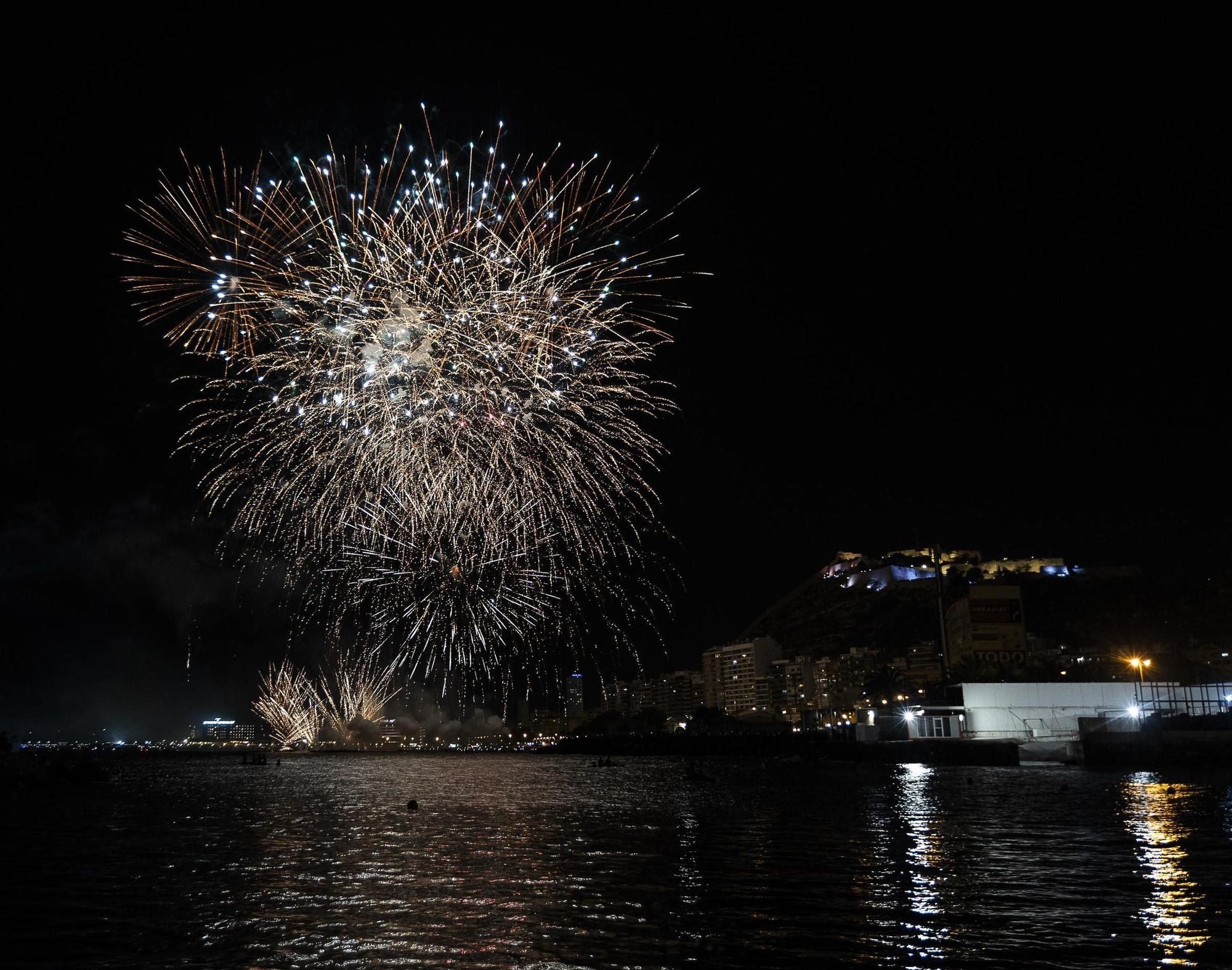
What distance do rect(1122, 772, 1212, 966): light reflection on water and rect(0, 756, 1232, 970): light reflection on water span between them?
0.09 meters

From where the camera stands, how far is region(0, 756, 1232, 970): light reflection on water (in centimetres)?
1421

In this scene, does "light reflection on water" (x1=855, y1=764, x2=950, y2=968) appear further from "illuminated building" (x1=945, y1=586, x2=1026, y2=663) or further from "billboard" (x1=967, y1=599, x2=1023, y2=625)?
"billboard" (x1=967, y1=599, x2=1023, y2=625)

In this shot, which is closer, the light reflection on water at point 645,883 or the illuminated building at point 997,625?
the light reflection on water at point 645,883

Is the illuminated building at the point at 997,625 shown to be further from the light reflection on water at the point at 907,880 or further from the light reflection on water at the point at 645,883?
the light reflection on water at the point at 907,880

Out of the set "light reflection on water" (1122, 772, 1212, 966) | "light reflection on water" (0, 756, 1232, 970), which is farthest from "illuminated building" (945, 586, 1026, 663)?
"light reflection on water" (1122, 772, 1212, 966)

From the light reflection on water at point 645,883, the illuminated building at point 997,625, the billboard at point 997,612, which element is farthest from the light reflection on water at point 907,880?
the billboard at point 997,612

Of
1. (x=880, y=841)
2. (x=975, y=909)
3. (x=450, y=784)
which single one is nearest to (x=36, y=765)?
(x=450, y=784)

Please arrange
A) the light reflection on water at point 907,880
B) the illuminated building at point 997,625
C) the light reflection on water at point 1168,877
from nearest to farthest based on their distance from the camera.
Answer: the light reflection on water at point 1168,877 → the light reflection on water at point 907,880 → the illuminated building at point 997,625

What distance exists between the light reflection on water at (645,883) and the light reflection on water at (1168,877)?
0.09m

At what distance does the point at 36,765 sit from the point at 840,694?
133645mm

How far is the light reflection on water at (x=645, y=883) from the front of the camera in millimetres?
14211

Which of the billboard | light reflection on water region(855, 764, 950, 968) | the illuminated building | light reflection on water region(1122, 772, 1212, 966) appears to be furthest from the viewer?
the billboard

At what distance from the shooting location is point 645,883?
20.1 meters

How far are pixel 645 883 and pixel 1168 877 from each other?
10.3 m
